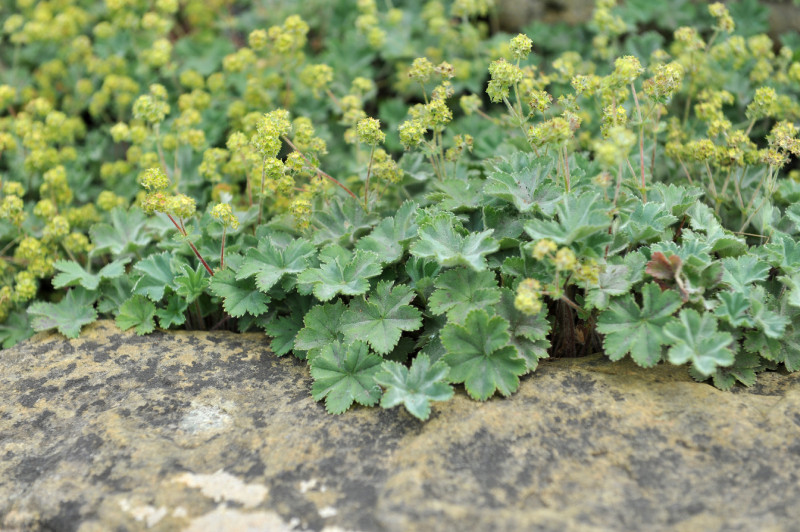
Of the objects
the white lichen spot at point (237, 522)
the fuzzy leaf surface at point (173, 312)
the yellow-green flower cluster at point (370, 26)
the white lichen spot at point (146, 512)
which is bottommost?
the fuzzy leaf surface at point (173, 312)

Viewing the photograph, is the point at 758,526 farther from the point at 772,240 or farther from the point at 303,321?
the point at 303,321

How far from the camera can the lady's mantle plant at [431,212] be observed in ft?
8.19

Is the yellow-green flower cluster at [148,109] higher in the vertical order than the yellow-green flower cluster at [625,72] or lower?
lower

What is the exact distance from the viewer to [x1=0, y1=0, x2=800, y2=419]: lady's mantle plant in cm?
250

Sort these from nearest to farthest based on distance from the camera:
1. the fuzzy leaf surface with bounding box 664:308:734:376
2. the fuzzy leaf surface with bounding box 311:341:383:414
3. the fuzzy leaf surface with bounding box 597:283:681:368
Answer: the fuzzy leaf surface with bounding box 664:308:734:376, the fuzzy leaf surface with bounding box 597:283:681:368, the fuzzy leaf surface with bounding box 311:341:383:414

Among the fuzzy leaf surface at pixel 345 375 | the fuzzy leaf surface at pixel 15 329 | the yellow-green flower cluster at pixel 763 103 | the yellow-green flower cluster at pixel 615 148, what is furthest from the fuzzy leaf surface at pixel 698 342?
the fuzzy leaf surface at pixel 15 329

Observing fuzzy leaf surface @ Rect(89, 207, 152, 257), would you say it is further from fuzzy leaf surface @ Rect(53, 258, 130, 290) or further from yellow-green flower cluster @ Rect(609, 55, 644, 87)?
yellow-green flower cluster @ Rect(609, 55, 644, 87)

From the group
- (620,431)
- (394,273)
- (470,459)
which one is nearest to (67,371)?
(394,273)

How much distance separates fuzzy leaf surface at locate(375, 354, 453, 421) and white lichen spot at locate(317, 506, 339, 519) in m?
0.41

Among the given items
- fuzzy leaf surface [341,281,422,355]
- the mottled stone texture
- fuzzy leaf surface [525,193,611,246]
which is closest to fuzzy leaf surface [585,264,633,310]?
fuzzy leaf surface [525,193,611,246]

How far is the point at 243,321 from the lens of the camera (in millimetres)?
3102

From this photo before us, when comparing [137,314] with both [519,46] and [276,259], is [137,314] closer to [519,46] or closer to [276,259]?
[276,259]

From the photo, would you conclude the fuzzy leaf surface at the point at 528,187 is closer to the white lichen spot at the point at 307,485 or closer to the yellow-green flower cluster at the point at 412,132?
the yellow-green flower cluster at the point at 412,132

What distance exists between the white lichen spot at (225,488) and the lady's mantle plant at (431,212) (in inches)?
17.5
